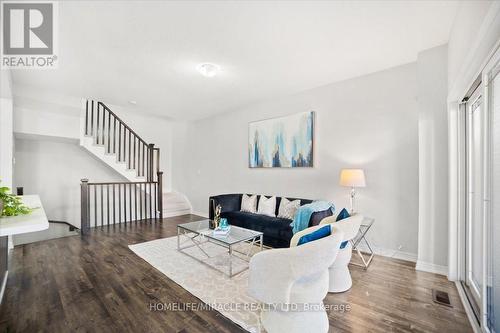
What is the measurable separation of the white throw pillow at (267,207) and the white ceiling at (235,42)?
208cm

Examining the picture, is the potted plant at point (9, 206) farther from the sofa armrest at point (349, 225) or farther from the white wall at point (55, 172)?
the white wall at point (55, 172)

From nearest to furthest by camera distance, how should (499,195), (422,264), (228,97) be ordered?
(499,195) < (422,264) < (228,97)

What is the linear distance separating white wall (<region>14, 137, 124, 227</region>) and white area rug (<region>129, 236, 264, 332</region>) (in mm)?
3181

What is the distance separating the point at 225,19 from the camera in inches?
89.0

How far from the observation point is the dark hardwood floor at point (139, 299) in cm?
181

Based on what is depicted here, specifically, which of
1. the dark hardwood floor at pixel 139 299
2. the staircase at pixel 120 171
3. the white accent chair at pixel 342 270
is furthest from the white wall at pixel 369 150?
the staircase at pixel 120 171

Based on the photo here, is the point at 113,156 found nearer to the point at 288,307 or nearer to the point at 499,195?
the point at 288,307

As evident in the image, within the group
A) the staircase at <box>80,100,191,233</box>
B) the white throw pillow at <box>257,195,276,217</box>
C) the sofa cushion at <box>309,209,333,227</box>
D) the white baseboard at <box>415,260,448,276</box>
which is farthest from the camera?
the staircase at <box>80,100,191,233</box>

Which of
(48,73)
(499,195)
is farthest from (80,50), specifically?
(499,195)

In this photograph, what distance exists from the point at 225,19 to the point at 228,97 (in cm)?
244

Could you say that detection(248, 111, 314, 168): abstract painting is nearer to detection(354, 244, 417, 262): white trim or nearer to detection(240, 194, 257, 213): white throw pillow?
detection(240, 194, 257, 213): white throw pillow

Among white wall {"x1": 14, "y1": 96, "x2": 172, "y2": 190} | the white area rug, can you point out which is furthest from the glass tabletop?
white wall {"x1": 14, "y1": 96, "x2": 172, "y2": 190}

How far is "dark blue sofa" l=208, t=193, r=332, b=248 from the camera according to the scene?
3.30 metres

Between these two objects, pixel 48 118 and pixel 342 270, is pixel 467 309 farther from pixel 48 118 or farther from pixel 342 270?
pixel 48 118
